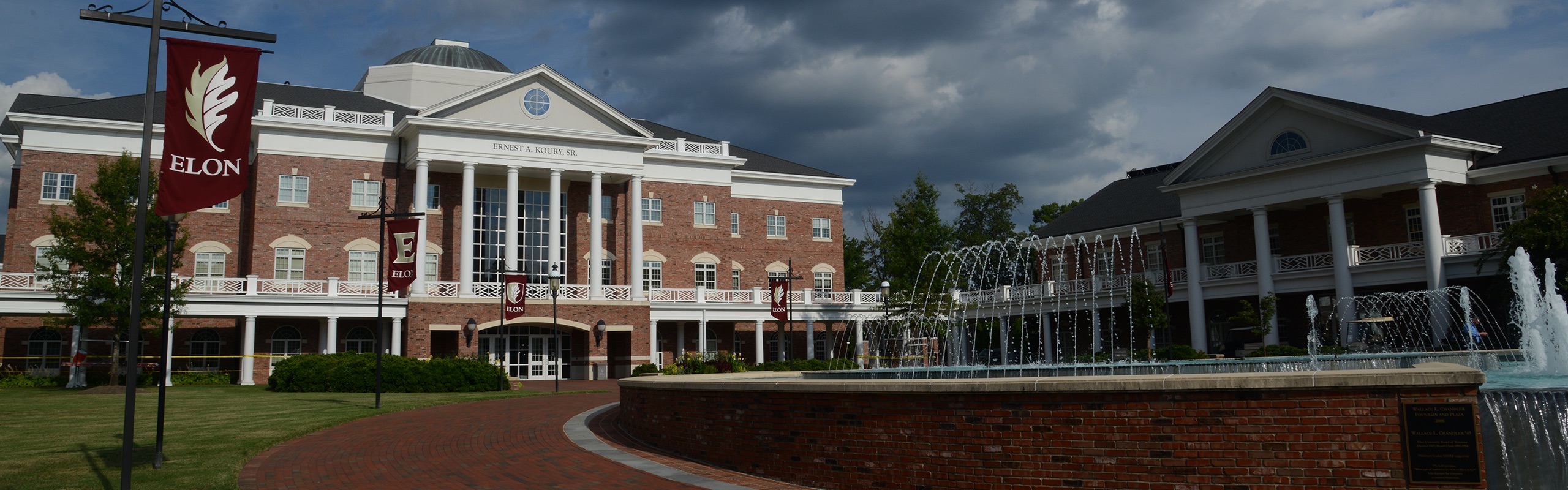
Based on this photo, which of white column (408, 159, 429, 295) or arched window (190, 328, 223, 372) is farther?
white column (408, 159, 429, 295)

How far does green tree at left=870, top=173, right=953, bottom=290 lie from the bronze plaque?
44766 millimetres

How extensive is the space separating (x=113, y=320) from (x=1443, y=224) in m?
43.5

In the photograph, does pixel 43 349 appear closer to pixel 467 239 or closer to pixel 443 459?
pixel 467 239

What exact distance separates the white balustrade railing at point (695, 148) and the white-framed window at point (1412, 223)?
28.3 metres

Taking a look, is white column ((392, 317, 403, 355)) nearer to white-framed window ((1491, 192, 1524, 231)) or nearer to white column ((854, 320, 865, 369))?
white column ((854, 320, 865, 369))

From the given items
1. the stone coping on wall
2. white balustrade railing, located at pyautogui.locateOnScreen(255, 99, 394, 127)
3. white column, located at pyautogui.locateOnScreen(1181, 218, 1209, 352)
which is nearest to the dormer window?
white column, located at pyautogui.locateOnScreen(1181, 218, 1209, 352)

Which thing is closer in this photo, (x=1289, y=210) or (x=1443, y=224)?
(x=1443, y=224)

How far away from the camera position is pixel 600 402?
23.4 meters

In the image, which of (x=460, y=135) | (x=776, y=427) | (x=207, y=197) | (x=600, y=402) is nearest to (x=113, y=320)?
(x=460, y=135)

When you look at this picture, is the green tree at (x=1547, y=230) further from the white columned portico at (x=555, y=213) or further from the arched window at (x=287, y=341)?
the arched window at (x=287, y=341)

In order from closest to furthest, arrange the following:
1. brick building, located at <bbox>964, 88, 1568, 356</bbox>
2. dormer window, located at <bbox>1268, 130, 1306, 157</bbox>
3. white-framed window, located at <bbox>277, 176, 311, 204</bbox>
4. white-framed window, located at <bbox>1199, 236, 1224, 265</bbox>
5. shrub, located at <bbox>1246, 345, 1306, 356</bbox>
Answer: brick building, located at <bbox>964, 88, 1568, 356</bbox> → shrub, located at <bbox>1246, 345, 1306, 356</bbox> → dormer window, located at <bbox>1268, 130, 1306, 157</bbox> → white-framed window, located at <bbox>277, 176, 311, 204</bbox> → white-framed window, located at <bbox>1199, 236, 1224, 265</bbox>

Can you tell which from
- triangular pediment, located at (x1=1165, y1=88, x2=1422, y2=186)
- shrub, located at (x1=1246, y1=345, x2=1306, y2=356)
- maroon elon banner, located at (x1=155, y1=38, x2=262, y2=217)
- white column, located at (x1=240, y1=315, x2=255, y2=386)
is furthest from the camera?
white column, located at (x1=240, y1=315, x2=255, y2=386)

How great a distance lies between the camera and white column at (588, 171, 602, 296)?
42.2 m

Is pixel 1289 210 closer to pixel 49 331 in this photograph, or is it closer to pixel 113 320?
pixel 113 320
